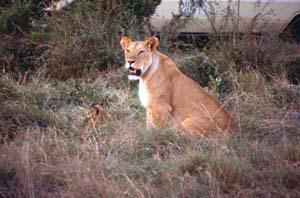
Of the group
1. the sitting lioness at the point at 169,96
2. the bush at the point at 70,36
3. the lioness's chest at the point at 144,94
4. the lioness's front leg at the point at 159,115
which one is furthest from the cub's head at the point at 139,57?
the bush at the point at 70,36

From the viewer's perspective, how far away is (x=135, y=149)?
275 inches

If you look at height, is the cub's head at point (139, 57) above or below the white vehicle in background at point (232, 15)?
below

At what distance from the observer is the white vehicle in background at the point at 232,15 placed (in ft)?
34.8

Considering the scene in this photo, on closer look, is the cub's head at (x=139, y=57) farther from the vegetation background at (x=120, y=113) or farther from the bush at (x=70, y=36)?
the bush at (x=70, y=36)

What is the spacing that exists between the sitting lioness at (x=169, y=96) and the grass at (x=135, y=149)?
0.91 feet

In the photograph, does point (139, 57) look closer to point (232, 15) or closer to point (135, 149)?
point (135, 149)

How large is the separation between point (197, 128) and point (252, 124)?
688 millimetres

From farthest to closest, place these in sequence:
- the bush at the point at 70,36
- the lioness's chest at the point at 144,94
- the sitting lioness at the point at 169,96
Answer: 1. the bush at the point at 70,36
2. the lioness's chest at the point at 144,94
3. the sitting lioness at the point at 169,96

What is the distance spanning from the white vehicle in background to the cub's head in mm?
2429

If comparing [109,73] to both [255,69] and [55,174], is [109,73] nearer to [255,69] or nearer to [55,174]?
[255,69]

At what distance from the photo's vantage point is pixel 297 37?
478 inches

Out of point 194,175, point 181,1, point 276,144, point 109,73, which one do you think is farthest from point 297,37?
point 194,175

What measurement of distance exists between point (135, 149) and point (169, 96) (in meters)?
1.38

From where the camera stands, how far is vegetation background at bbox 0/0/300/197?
6.06 meters
